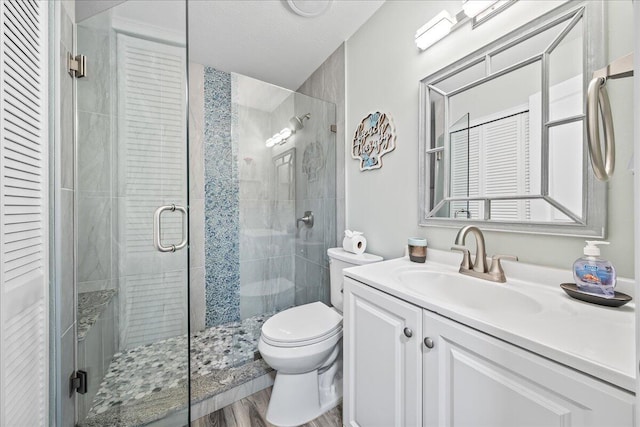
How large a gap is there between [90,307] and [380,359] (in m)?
1.34

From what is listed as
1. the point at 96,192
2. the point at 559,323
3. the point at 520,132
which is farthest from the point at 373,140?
the point at 96,192

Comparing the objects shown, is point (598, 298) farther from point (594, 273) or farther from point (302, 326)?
point (302, 326)

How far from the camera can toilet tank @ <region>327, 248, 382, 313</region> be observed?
4.87 ft

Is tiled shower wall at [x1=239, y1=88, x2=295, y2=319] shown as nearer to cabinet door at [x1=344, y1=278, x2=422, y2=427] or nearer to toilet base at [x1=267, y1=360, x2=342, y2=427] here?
toilet base at [x1=267, y1=360, x2=342, y2=427]

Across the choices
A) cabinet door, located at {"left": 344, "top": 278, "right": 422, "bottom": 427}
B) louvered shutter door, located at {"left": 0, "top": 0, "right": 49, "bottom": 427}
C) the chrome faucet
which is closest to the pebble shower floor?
louvered shutter door, located at {"left": 0, "top": 0, "right": 49, "bottom": 427}

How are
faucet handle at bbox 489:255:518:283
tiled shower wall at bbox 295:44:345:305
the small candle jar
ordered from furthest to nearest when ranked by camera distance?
Result: tiled shower wall at bbox 295:44:345:305, the small candle jar, faucet handle at bbox 489:255:518:283

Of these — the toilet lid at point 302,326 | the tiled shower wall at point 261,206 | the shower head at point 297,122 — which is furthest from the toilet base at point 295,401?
the shower head at point 297,122

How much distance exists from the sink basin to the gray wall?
172mm

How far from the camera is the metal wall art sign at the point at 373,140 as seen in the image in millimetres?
1496

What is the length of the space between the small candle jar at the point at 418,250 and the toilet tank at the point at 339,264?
0.27 meters

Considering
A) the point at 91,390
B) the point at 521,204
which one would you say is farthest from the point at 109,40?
the point at 521,204

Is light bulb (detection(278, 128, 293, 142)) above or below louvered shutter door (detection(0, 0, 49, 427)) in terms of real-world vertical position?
above

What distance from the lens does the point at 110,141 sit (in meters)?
1.14

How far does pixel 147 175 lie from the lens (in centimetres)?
111
